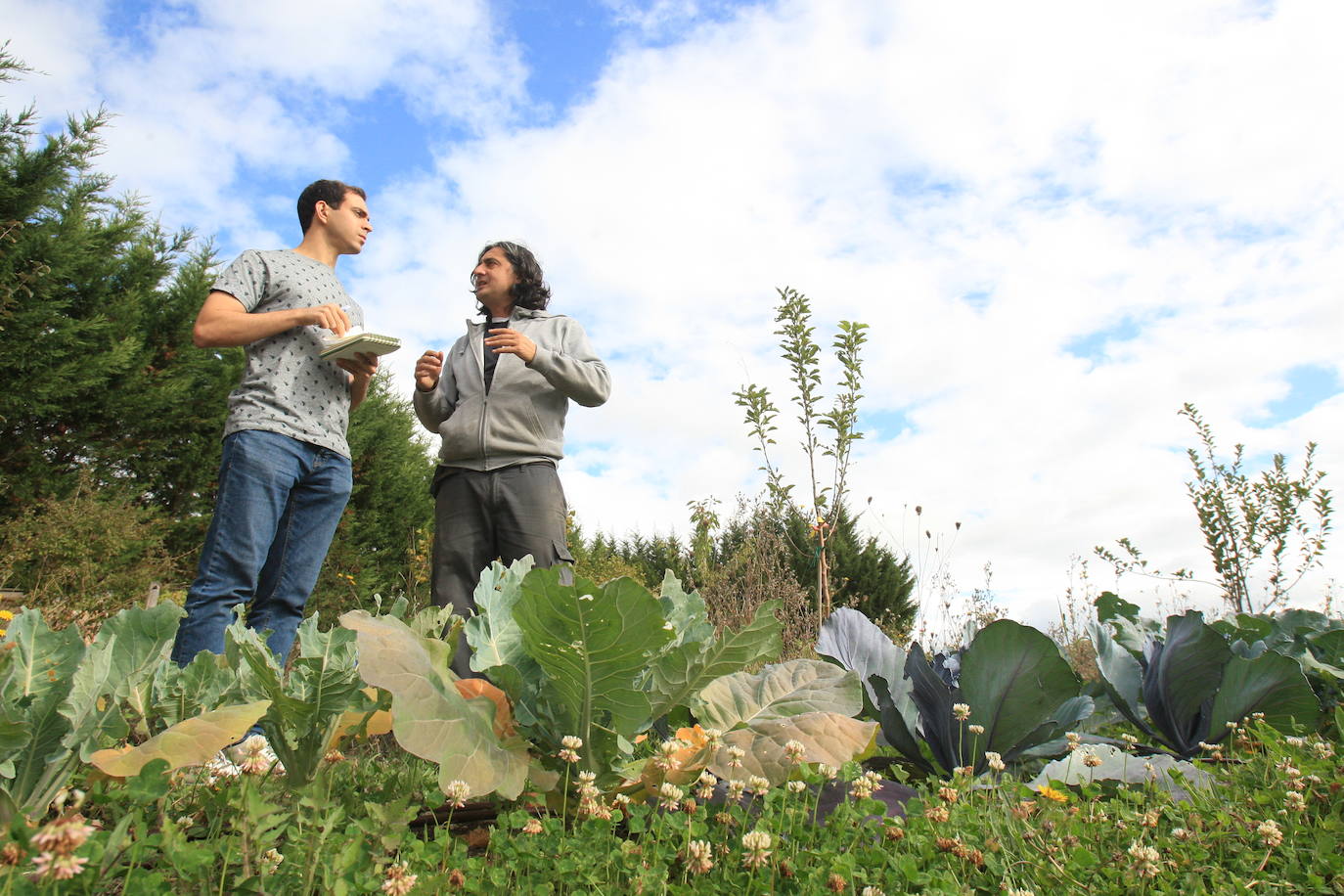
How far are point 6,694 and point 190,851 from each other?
47 centimetres

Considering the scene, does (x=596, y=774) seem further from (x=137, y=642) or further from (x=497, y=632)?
(x=137, y=642)

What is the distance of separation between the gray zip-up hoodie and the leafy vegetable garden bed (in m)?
1.18

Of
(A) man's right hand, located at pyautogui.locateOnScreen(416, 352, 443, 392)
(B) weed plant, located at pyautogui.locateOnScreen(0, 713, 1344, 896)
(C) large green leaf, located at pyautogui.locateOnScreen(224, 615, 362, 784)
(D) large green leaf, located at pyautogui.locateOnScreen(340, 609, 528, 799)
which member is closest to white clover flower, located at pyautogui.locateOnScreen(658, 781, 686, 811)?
(B) weed plant, located at pyautogui.locateOnScreen(0, 713, 1344, 896)

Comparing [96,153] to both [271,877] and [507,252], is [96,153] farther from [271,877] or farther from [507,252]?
[271,877]

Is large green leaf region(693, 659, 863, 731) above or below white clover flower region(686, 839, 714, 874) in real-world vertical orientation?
above

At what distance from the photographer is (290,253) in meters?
2.68

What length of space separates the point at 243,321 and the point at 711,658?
181cm

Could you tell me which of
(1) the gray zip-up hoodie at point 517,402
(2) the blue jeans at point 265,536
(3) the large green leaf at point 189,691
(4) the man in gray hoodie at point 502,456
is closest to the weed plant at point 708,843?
(3) the large green leaf at point 189,691

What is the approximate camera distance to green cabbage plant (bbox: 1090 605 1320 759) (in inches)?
68.9

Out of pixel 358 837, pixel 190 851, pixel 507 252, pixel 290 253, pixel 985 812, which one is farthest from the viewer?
pixel 507 252

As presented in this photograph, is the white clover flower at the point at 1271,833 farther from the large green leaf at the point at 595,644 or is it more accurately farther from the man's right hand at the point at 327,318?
the man's right hand at the point at 327,318

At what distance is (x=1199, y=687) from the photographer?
183 centimetres

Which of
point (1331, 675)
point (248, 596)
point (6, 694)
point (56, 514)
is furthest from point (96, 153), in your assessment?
point (1331, 675)

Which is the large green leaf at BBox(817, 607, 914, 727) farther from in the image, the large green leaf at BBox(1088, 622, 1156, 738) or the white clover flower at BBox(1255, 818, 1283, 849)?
the white clover flower at BBox(1255, 818, 1283, 849)
